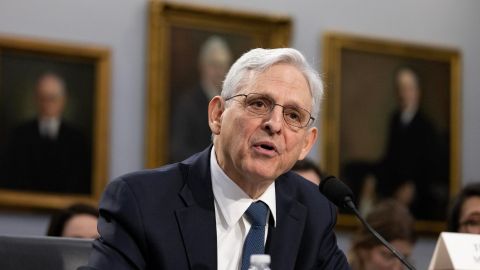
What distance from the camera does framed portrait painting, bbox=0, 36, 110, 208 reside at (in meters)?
7.03

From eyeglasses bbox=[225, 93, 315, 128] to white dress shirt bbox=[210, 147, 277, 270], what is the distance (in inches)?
11.7

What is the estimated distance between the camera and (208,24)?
25.5ft

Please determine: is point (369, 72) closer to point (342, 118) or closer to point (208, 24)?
point (342, 118)

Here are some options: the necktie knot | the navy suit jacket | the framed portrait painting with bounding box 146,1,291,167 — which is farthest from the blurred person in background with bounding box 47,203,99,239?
the necktie knot

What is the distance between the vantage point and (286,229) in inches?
146

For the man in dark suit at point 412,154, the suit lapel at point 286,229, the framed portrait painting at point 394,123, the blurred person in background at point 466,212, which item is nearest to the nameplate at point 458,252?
the suit lapel at point 286,229

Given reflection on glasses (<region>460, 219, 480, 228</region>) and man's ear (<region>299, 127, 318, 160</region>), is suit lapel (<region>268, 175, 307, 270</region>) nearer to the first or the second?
man's ear (<region>299, 127, 318, 160</region>)

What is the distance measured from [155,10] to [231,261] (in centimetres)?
426

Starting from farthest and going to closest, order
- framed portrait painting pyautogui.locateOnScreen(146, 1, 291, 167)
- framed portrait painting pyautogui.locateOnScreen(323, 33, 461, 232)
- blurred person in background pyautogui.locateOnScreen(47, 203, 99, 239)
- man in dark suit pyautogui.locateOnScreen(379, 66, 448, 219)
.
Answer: man in dark suit pyautogui.locateOnScreen(379, 66, 448, 219) → framed portrait painting pyautogui.locateOnScreen(323, 33, 461, 232) → framed portrait painting pyautogui.locateOnScreen(146, 1, 291, 167) → blurred person in background pyautogui.locateOnScreen(47, 203, 99, 239)

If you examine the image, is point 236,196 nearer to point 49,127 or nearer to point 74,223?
point 74,223

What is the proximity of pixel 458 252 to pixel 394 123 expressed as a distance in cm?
544

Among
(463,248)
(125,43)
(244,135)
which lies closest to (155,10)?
(125,43)

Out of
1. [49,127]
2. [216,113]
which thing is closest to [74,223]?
[49,127]

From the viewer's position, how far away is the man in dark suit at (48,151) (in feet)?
23.1
